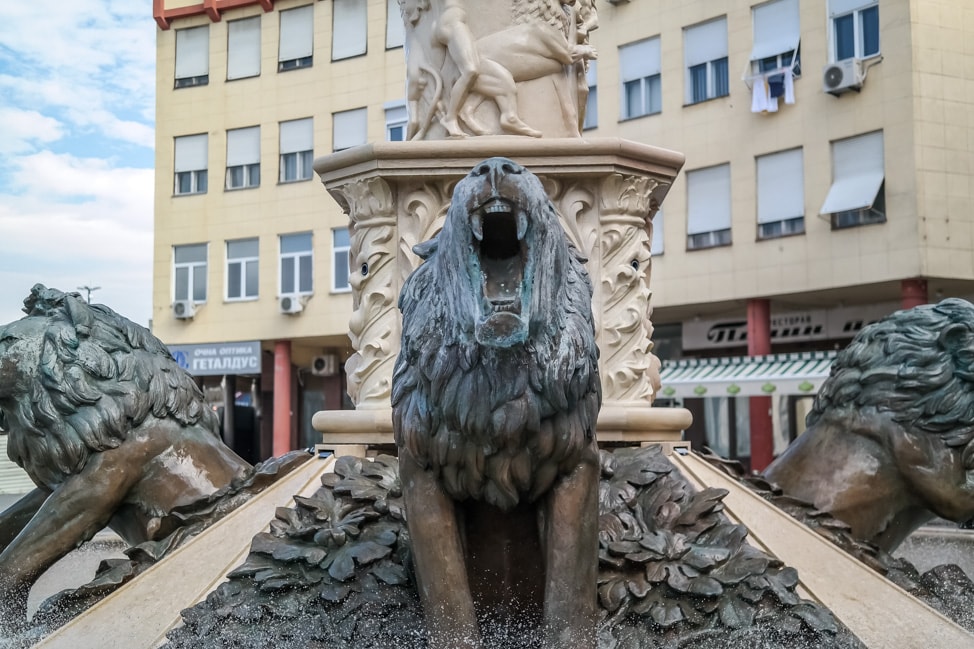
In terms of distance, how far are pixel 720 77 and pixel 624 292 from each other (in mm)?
18712

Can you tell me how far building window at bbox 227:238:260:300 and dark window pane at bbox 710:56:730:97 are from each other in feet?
37.6

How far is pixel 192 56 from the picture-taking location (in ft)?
97.7

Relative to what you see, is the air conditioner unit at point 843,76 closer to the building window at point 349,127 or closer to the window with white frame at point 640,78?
the window with white frame at point 640,78

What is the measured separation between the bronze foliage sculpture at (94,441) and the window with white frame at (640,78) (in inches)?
776

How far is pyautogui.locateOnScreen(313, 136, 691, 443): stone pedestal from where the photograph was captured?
4738mm

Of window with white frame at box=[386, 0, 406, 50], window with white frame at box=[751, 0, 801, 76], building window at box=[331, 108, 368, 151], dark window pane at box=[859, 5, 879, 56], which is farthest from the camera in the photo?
building window at box=[331, 108, 368, 151]

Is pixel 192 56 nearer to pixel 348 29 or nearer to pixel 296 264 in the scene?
pixel 348 29

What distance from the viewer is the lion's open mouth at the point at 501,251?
299cm

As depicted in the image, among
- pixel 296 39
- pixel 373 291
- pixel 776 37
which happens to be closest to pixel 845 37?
pixel 776 37

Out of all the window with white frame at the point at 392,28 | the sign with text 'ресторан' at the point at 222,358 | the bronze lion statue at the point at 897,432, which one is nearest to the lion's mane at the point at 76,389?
the bronze lion statue at the point at 897,432

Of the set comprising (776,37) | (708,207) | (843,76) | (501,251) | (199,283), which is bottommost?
(501,251)

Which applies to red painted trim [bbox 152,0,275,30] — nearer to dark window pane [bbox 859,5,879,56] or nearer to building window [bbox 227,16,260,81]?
building window [bbox 227,16,260,81]

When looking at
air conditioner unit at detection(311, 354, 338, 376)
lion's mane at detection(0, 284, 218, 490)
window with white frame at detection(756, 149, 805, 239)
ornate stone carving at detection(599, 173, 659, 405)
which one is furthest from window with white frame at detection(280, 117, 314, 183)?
ornate stone carving at detection(599, 173, 659, 405)

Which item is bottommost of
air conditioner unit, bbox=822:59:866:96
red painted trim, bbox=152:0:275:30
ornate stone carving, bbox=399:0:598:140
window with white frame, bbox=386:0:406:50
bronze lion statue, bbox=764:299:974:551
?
bronze lion statue, bbox=764:299:974:551
